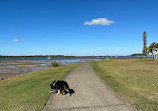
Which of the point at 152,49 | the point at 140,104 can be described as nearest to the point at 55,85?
the point at 140,104

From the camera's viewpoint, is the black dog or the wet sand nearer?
the black dog

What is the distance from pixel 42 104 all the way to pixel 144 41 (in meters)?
82.5

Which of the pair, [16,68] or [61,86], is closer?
[61,86]

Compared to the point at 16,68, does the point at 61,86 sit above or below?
above

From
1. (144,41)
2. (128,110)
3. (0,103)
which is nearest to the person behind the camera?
(128,110)

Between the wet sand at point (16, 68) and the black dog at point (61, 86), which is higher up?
the black dog at point (61, 86)

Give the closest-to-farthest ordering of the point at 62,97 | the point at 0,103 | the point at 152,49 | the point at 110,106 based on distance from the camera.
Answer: the point at 110,106 → the point at 0,103 → the point at 62,97 → the point at 152,49

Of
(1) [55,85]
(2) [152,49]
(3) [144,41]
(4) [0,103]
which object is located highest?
(3) [144,41]

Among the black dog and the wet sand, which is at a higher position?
the black dog

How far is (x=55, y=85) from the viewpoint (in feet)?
24.1

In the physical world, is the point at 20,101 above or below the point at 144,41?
below

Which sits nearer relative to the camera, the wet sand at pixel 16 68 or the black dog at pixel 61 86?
the black dog at pixel 61 86

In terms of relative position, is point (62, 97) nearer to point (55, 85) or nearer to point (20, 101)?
point (55, 85)

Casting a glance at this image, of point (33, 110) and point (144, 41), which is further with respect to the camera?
point (144, 41)
